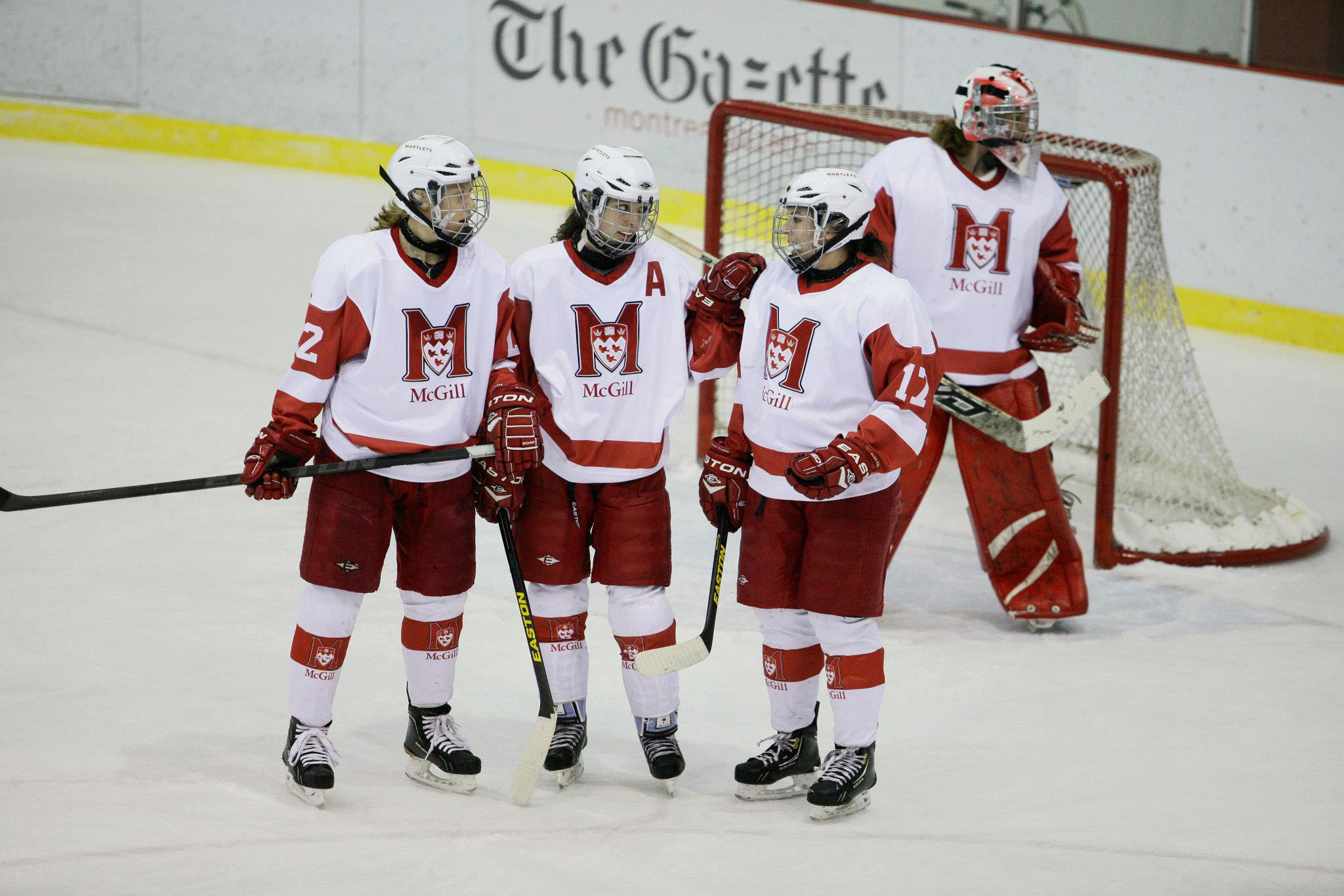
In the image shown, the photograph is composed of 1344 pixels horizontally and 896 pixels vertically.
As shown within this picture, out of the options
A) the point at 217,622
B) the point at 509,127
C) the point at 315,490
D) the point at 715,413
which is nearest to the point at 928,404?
the point at 315,490

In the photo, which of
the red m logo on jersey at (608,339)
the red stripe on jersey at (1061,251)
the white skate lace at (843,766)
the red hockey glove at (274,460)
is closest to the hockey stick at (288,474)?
the red hockey glove at (274,460)

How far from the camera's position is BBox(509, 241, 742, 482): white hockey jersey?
9.80 ft

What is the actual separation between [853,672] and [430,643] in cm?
81

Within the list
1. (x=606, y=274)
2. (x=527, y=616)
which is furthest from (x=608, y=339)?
(x=527, y=616)

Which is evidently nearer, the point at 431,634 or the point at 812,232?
the point at 812,232

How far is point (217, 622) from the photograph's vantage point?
153 inches

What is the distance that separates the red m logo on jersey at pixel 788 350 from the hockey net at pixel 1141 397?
6.07 feet

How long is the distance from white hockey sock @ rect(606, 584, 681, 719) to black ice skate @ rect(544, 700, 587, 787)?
0.38ft

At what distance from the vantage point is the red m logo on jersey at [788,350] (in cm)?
290

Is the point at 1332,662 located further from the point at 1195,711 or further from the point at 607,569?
the point at 607,569

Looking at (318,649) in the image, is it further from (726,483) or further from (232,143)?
(232,143)

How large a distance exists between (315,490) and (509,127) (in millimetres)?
5992

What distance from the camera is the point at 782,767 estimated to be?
3.05 meters

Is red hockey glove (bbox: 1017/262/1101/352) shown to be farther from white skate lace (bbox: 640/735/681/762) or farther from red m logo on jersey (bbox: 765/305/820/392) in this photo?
white skate lace (bbox: 640/735/681/762)
